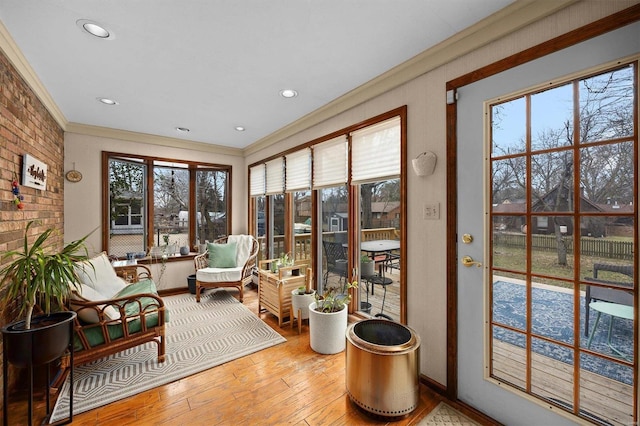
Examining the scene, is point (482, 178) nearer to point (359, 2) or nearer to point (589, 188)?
point (589, 188)

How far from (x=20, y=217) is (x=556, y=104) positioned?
395 centimetres

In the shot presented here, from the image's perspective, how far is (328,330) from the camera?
2518mm

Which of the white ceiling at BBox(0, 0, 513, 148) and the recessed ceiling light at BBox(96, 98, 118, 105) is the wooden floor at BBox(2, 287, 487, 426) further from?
the recessed ceiling light at BBox(96, 98, 118, 105)

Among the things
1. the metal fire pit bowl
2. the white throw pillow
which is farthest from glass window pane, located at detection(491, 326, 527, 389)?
the white throw pillow

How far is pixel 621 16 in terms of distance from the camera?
49.6 inches

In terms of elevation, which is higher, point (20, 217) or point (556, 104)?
point (556, 104)

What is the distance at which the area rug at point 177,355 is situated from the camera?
6.59 ft

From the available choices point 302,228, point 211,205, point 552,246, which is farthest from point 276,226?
point 552,246

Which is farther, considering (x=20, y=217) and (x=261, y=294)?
(x=261, y=294)

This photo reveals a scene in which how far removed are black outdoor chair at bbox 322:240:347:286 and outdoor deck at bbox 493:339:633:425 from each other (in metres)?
1.67

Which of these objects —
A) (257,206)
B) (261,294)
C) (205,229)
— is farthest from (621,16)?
(205,229)

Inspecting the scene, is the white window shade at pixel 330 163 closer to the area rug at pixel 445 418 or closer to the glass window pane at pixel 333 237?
the glass window pane at pixel 333 237

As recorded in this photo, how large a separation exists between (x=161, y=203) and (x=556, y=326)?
17.0ft

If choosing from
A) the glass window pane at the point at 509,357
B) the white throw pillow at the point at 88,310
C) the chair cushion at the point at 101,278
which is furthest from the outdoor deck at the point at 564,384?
the chair cushion at the point at 101,278
